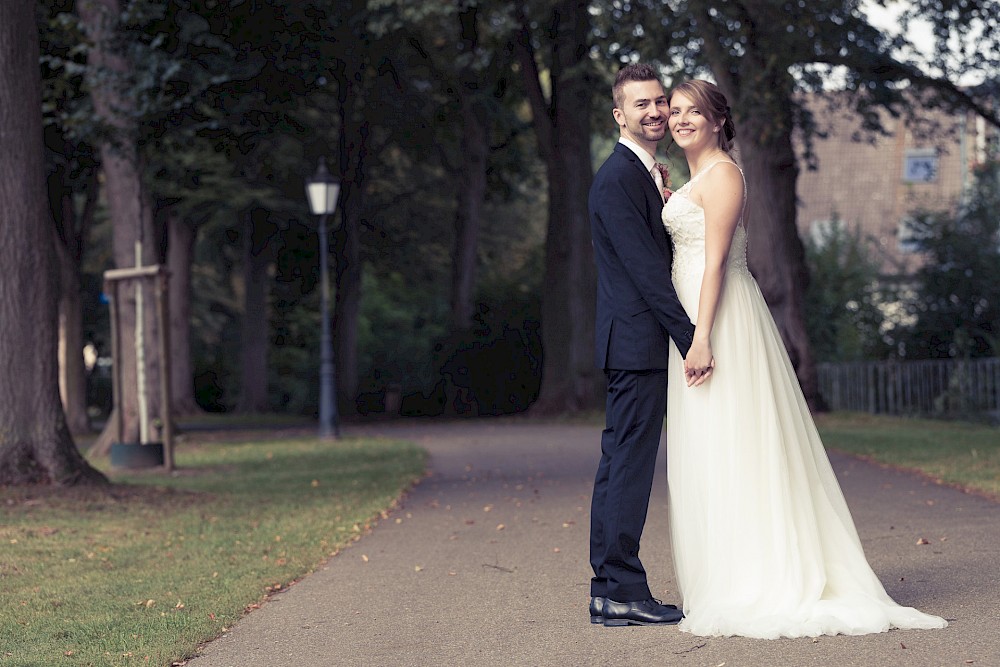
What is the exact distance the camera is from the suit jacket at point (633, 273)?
19.1ft

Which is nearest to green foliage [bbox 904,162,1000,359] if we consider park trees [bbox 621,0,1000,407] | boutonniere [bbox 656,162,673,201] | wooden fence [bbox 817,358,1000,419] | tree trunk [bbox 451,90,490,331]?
wooden fence [bbox 817,358,1000,419]

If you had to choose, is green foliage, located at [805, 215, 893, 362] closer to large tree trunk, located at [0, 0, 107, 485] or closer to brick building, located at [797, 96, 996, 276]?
large tree trunk, located at [0, 0, 107, 485]

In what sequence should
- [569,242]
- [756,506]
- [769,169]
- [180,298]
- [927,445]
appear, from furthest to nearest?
1. [180,298]
2. [569,242]
3. [769,169]
4. [927,445]
5. [756,506]

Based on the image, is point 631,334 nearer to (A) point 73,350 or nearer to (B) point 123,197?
(B) point 123,197

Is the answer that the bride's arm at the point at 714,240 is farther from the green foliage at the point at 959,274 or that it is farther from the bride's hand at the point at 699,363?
the green foliage at the point at 959,274

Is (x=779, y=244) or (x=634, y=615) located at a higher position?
(x=779, y=244)

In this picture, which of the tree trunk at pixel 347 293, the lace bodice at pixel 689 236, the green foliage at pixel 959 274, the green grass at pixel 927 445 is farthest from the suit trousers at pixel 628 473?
the tree trunk at pixel 347 293

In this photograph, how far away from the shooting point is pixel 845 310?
103ft

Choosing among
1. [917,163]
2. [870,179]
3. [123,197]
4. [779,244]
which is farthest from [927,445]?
[917,163]

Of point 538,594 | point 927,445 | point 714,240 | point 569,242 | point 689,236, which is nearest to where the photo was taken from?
point 714,240

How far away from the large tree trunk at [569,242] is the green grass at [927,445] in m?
5.30

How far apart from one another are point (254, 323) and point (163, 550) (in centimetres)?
2809

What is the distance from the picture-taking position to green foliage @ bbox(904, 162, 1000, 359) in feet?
93.6

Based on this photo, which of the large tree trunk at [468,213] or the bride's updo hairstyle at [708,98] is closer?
the bride's updo hairstyle at [708,98]
